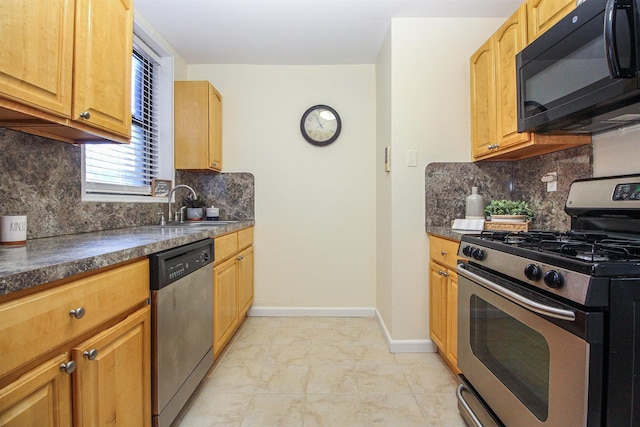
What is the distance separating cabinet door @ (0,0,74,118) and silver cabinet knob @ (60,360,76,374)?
0.84 metres

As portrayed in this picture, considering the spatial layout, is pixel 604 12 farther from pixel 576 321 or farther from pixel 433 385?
pixel 433 385

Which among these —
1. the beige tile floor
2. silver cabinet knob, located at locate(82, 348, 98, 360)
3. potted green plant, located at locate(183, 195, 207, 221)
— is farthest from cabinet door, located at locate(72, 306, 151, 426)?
potted green plant, located at locate(183, 195, 207, 221)

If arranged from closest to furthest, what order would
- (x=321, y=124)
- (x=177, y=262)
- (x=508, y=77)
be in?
(x=177, y=262) → (x=508, y=77) → (x=321, y=124)

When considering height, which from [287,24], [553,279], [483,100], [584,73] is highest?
[287,24]

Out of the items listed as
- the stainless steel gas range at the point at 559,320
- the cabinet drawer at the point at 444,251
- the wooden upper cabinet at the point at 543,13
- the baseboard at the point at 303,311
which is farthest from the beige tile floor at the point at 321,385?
the wooden upper cabinet at the point at 543,13

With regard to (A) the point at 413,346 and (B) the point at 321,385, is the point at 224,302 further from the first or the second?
(A) the point at 413,346

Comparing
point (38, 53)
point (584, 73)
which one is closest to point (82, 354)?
point (38, 53)

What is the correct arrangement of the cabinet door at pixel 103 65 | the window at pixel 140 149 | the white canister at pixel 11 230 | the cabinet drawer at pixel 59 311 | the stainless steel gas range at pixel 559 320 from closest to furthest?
1. the cabinet drawer at pixel 59 311
2. the stainless steel gas range at pixel 559 320
3. the white canister at pixel 11 230
4. the cabinet door at pixel 103 65
5. the window at pixel 140 149

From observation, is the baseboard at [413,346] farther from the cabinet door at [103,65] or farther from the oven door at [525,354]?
the cabinet door at [103,65]

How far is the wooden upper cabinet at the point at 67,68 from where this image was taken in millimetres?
1044

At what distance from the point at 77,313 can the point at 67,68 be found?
3.10ft

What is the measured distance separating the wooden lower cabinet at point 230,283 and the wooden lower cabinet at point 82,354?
775mm

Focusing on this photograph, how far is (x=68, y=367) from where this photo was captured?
0.88 meters

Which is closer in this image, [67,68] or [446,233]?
[67,68]
